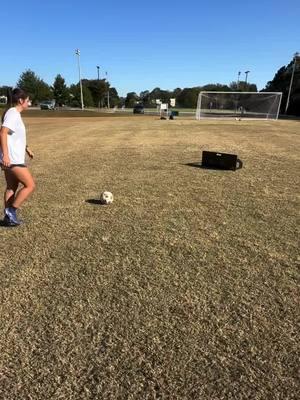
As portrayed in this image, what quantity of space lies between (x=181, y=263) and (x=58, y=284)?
1.22 m

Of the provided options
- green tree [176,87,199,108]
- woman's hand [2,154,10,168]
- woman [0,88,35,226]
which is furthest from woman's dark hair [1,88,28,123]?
green tree [176,87,199,108]

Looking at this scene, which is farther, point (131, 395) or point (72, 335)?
point (72, 335)

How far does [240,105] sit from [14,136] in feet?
124

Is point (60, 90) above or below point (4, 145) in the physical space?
below

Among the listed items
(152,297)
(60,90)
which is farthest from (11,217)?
(60,90)

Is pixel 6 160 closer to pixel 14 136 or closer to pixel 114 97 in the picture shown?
pixel 14 136

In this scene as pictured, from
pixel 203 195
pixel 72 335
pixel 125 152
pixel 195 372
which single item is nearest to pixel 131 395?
pixel 195 372

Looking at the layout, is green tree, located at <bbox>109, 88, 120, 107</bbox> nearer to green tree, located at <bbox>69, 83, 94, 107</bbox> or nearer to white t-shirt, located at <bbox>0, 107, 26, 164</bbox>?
green tree, located at <bbox>69, 83, 94, 107</bbox>

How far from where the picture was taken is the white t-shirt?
4551mm

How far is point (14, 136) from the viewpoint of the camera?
15.3 feet

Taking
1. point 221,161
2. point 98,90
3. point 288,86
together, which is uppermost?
point 221,161

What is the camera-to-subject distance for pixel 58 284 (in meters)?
3.67

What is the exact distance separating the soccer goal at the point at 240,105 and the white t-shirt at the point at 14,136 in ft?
121

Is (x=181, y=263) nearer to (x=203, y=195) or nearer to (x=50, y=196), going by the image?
(x=203, y=195)
